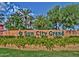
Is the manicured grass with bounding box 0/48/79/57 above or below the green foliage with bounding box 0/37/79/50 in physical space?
below

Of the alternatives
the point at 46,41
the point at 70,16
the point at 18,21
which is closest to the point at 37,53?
the point at 46,41

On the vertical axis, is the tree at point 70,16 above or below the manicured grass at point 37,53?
above

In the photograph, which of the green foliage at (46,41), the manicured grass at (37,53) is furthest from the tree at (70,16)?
the manicured grass at (37,53)

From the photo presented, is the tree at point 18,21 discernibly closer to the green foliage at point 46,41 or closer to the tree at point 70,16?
the green foliage at point 46,41

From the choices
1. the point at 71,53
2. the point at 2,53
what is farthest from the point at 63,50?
the point at 2,53

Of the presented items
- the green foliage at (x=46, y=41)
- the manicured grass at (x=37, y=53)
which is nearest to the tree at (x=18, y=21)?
the green foliage at (x=46, y=41)

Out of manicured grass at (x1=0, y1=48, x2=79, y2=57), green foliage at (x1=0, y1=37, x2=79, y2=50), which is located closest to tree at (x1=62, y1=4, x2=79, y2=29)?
green foliage at (x1=0, y1=37, x2=79, y2=50)

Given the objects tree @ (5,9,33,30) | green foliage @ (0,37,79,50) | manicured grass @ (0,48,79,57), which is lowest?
manicured grass @ (0,48,79,57)

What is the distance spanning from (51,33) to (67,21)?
0.60 feet

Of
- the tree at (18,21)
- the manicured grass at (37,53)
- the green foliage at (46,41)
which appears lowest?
the manicured grass at (37,53)

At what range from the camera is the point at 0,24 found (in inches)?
116

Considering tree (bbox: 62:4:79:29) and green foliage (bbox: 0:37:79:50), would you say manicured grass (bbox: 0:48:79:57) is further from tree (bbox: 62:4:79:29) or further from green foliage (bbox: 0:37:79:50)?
tree (bbox: 62:4:79:29)

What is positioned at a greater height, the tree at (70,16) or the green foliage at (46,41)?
the tree at (70,16)

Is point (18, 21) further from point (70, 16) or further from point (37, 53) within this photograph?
point (70, 16)
